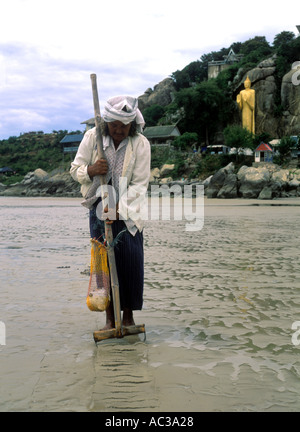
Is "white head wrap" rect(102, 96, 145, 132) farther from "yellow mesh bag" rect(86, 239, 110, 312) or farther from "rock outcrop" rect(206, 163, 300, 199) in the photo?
"rock outcrop" rect(206, 163, 300, 199)

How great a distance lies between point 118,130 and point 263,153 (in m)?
38.1

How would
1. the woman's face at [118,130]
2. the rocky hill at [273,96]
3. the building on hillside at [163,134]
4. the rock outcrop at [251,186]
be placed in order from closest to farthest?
the woman's face at [118,130] < the rock outcrop at [251,186] < the rocky hill at [273,96] < the building on hillside at [163,134]

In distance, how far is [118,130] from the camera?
3451mm

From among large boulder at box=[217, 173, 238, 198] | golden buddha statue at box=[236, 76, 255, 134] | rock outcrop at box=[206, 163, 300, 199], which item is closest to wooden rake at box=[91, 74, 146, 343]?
rock outcrop at box=[206, 163, 300, 199]

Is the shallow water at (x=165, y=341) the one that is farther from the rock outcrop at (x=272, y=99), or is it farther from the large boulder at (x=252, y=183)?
the rock outcrop at (x=272, y=99)

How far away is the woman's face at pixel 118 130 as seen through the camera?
3.43 meters

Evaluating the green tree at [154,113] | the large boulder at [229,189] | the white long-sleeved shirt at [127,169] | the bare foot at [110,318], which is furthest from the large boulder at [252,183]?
the green tree at [154,113]

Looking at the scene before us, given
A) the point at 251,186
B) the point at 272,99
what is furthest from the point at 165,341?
the point at 272,99

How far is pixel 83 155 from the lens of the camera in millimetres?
3520

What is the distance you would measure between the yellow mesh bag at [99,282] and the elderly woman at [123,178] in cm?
12
